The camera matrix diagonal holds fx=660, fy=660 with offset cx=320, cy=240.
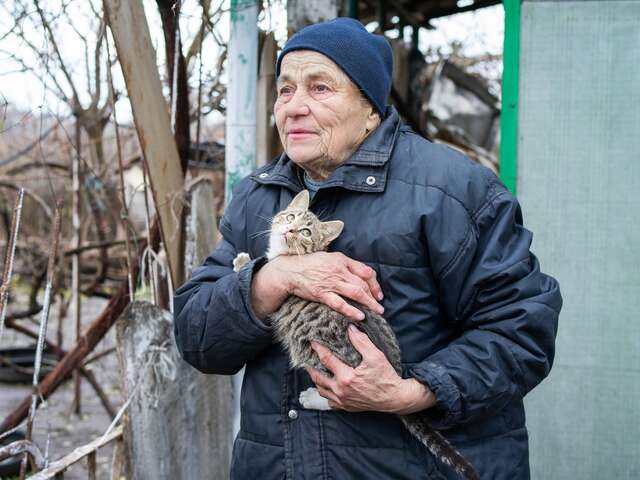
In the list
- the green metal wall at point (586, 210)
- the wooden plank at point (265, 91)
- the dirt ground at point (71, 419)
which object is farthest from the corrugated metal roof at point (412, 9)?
the dirt ground at point (71, 419)

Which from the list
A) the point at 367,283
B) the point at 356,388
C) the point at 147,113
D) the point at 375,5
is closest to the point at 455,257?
the point at 367,283

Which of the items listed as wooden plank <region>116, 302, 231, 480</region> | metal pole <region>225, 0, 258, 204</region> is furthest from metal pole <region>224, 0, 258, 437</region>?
wooden plank <region>116, 302, 231, 480</region>

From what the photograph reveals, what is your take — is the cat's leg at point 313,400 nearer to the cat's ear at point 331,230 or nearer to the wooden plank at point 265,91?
the cat's ear at point 331,230

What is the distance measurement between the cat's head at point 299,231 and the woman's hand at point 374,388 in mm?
324

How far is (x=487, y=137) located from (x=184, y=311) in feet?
19.1

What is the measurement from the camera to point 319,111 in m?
1.94

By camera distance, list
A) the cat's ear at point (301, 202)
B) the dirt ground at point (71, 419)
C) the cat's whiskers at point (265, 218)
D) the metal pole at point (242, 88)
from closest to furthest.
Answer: the cat's ear at point (301, 202) < the cat's whiskers at point (265, 218) < the metal pole at point (242, 88) < the dirt ground at point (71, 419)

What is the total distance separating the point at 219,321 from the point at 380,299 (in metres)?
0.46

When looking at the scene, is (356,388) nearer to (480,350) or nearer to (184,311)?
(480,350)

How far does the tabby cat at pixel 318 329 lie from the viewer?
180 centimetres

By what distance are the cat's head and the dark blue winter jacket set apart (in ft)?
0.12

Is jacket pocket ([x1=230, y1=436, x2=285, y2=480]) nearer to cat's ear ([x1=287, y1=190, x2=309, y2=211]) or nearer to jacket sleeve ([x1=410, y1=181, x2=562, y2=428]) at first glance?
jacket sleeve ([x1=410, y1=181, x2=562, y2=428])

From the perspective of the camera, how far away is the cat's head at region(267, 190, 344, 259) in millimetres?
1912

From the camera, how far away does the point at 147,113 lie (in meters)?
2.70
